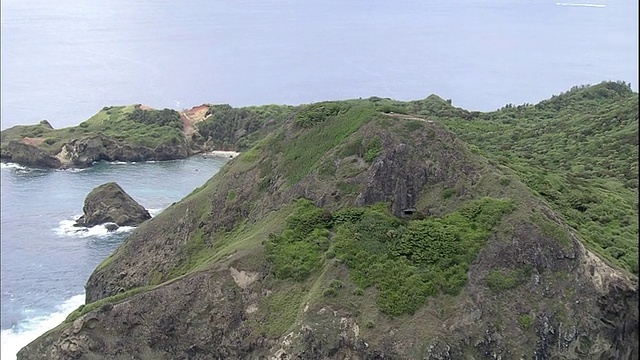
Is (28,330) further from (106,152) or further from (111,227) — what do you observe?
(106,152)

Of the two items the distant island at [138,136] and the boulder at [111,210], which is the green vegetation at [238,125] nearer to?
the distant island at [138,136]

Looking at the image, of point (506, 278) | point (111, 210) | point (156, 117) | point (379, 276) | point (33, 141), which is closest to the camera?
point (506, 278)

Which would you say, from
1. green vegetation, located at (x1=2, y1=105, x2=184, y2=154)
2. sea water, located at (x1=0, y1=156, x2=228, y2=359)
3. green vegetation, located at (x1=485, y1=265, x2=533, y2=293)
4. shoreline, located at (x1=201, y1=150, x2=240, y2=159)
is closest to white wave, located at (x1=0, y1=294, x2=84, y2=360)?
sea water, located at (x1=0, y1=156, x2=228, y2=359)

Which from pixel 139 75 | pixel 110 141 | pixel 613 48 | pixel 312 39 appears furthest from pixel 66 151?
pixel 613 48

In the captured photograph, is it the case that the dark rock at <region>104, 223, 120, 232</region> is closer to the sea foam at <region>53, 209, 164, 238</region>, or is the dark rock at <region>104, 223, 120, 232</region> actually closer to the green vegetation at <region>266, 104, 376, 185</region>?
the sea foam at <region>53, 209, 164, 238</region>

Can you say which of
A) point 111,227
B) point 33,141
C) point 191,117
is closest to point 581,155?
point 111,227

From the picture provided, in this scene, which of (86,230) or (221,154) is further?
(221,154)

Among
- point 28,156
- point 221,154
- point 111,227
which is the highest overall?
point 221,154

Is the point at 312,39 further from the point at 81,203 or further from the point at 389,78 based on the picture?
the point at 81,203
